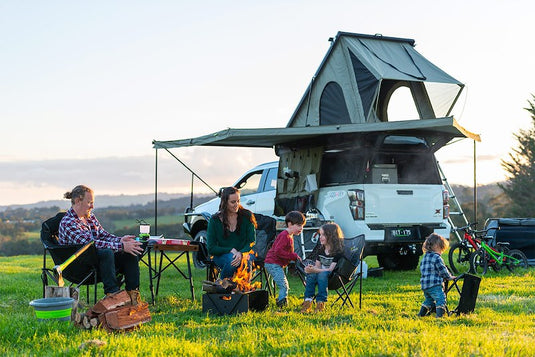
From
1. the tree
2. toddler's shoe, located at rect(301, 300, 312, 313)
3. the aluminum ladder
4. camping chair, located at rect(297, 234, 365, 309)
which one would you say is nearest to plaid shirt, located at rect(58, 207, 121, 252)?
toddler's shoe, located at rect(301, 300, 312, 313)

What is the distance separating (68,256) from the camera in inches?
233

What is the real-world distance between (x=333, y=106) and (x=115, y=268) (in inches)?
234

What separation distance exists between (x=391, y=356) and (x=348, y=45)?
25.0ft

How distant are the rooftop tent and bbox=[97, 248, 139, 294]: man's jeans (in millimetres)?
5180

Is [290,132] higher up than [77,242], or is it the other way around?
[290,132]

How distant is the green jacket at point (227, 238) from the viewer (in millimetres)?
6555

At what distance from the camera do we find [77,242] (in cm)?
599

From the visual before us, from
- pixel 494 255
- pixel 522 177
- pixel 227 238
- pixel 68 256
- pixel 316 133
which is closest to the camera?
pixel 68 256

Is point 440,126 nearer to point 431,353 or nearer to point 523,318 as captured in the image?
point 523,318

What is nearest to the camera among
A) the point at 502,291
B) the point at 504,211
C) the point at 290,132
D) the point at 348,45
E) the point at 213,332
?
the point at 213,332

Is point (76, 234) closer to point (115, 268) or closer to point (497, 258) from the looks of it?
point (115, 268)

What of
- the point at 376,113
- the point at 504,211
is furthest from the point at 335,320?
the point at 504,211

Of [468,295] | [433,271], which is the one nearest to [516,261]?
[468,295]

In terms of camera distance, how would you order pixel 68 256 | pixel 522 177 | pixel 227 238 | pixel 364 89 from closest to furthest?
pixel 68 256 → pixel 227 238 → pixel 364 89 → pixel 522 177
